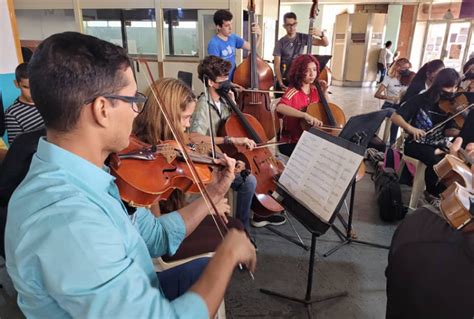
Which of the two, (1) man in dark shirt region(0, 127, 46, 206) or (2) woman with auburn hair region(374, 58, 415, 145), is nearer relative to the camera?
(1) man in dark shirt region(0, 127, 46, 206)

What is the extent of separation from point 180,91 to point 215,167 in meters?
0.42

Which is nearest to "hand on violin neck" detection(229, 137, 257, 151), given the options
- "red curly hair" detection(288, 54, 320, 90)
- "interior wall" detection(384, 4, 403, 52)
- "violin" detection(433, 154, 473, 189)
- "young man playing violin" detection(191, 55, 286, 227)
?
"young man playing violin" detection(191, 55, 286, 227)

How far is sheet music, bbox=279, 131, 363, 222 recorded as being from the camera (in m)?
1.22

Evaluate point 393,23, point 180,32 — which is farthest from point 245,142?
point 393,23

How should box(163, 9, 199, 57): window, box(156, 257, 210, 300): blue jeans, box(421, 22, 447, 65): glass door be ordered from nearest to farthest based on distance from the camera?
box(156, 257, 210, 300): blue jeans, box(163, 9, 199, 57): window, box(421, 22, 447, 65): glass door

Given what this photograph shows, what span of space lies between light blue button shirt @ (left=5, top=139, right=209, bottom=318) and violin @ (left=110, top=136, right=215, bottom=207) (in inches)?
25.0

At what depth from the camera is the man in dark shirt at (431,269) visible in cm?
97

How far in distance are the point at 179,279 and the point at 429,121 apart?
8.01ft

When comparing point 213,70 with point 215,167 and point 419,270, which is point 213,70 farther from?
point 419,270

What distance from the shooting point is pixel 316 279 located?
1.93m

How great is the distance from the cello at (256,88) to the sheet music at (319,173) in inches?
53.9

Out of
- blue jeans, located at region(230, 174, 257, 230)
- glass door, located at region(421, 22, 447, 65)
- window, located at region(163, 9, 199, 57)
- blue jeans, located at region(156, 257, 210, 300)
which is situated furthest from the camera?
glass door, located at region(421, 22, 447, 65)

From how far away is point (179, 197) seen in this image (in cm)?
175

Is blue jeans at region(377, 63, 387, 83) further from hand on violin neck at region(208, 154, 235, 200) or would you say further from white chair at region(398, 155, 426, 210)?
hand on violin neck at region(208, 154, 235, 200)
